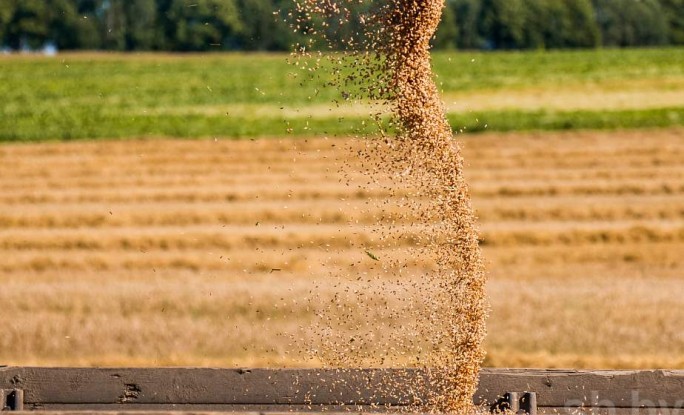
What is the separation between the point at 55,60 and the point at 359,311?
33.6 m

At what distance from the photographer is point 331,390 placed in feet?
15.2

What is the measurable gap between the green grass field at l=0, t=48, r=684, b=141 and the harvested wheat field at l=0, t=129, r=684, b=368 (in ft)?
5.66

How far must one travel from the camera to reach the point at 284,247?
12.2 m

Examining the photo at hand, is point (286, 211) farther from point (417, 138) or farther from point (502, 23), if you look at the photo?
point (502, 23)

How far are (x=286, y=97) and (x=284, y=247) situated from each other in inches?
553

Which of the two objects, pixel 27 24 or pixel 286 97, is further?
pixel 27 24

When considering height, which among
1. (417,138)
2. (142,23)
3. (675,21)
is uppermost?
(675,21)

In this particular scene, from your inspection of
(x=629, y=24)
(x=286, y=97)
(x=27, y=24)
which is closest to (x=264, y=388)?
(x=286, y=97)

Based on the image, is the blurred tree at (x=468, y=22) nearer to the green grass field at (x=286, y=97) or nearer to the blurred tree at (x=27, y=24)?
the green grass field at (x=286, y=97)

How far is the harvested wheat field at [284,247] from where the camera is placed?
7.88 metres

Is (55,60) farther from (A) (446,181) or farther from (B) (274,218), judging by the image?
(A) (446,181)

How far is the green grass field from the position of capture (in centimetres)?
2192

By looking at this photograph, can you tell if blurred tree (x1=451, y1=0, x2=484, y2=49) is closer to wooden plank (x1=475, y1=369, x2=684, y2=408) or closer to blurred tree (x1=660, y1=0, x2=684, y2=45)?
blurred tree (x1=660, y1=0, x2=684, y2=45)

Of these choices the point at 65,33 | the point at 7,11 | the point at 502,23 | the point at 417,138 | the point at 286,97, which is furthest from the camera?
the point at 65,33
